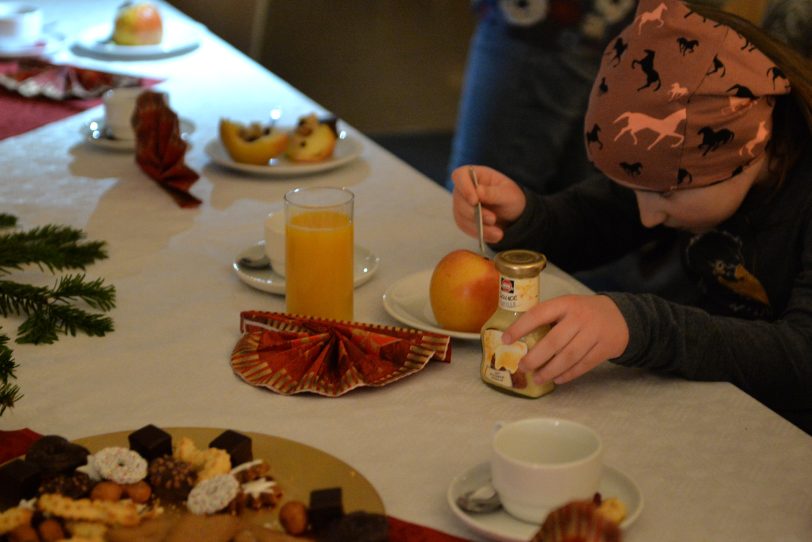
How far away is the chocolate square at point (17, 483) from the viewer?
83 cm

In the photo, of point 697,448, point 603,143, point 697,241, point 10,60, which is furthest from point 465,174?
point 10,60

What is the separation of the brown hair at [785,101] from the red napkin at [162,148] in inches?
31.1

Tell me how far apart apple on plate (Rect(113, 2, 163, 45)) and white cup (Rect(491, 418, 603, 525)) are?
184cm

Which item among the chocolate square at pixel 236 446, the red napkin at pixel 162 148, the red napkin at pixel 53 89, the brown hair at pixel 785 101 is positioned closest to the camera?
the chocolate square at pixel 236 446

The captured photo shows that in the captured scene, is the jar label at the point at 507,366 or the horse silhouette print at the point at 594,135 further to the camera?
the horse silhouette print at the point at 594,135

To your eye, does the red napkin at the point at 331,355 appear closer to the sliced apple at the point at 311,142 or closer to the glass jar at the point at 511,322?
the glass jar at the point at 511,322

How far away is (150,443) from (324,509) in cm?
17

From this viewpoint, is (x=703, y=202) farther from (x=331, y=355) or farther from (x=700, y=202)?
(x=331, y=355)

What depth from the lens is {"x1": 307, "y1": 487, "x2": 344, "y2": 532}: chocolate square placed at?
78 centimetres

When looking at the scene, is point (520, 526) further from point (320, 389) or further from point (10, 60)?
point (10, 60)

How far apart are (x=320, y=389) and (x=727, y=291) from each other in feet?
2.20

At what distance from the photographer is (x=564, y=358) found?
100cm

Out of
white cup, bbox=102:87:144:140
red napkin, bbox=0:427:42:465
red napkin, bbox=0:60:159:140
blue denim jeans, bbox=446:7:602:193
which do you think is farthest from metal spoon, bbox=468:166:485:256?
blue denim jeans, bbox=446:7:602:193

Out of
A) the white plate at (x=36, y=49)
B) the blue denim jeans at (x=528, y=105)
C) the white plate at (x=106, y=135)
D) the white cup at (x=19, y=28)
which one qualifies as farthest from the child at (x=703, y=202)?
the white cup at (x=19, y=28)
